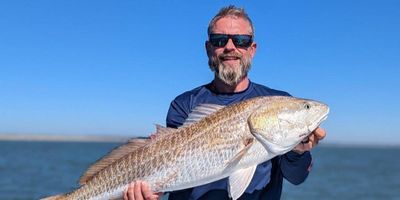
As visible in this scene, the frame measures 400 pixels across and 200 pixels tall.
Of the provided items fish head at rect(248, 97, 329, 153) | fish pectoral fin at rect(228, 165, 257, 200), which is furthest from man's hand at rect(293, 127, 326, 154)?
fish pectoral fin at rect(228, 165, 257, 200)

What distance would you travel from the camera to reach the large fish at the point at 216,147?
195 inches

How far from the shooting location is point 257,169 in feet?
18.5

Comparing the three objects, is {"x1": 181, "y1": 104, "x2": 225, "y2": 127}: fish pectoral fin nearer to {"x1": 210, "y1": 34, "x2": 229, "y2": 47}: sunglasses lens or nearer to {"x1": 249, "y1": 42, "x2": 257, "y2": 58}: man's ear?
{"x1": 210, "y1": 34, "x2": 229, "y2": 47}: sunglasses lens

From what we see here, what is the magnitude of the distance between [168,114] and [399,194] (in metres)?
35.2

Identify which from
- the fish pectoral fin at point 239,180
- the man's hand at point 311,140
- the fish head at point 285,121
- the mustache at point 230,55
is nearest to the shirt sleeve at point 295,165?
the man's hand at point 311,140

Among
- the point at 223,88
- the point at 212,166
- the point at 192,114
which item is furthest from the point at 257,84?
the point at 212,166

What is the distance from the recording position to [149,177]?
17.1ft

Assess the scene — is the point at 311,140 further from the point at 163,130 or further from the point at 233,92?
the point at 163,130

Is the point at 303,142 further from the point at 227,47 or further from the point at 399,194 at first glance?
the point at 399,194

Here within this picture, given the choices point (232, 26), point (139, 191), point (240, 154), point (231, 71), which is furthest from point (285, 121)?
point (139, 191)

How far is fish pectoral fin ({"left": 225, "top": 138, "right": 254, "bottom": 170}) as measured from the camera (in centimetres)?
489

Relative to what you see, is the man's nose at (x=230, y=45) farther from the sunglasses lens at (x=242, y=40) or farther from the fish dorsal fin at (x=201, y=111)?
the fish dorsal fin at (x=201, y=111)

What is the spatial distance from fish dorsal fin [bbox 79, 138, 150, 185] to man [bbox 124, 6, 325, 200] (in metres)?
0.68

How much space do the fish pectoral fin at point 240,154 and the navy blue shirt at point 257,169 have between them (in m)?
0.71
